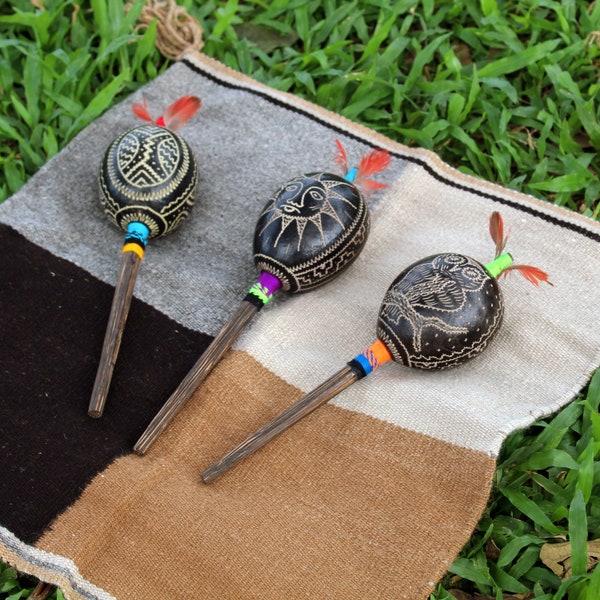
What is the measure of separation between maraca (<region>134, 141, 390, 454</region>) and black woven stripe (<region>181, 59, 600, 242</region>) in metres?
0.42

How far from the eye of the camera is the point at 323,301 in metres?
2.07

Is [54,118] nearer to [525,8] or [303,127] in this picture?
[303,127]

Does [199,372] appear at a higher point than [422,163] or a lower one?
lower

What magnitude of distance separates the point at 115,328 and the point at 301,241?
1.60 feet

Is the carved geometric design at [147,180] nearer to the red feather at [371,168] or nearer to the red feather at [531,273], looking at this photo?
the red feather at [371,168]

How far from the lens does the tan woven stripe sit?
63.8 inches

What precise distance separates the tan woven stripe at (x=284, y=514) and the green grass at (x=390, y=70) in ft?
3.30

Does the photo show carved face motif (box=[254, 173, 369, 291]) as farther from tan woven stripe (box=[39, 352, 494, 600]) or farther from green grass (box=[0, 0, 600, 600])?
green grass (box=[0, 0, 600, 600])

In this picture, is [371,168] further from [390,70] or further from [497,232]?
[390,70]

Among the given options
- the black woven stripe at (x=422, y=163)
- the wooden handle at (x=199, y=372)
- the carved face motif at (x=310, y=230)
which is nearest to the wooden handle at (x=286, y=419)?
the wooden handle at (x=199, y=372)

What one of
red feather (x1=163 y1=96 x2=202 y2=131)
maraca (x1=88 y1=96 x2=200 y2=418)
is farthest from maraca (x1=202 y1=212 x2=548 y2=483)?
red feather (x1=163 y1=96 x2=202 y2=131)

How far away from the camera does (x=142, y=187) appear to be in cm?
205

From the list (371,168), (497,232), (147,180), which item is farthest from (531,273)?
(147,180)

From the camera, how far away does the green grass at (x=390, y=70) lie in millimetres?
2479
